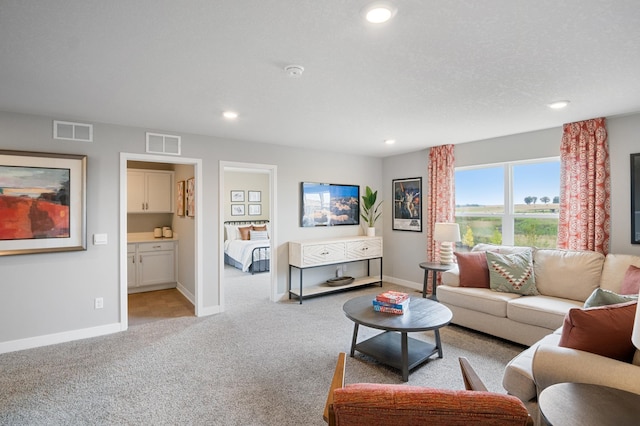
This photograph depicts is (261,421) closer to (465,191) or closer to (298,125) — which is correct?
(298,125)

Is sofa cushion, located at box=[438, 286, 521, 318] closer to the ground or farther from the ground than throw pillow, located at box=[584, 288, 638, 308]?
closer to the ground

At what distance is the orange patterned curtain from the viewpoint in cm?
497

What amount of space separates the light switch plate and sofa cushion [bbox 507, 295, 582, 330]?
441 cm

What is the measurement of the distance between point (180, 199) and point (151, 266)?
1.19m

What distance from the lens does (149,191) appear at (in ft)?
18.6

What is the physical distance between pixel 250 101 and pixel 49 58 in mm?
1404

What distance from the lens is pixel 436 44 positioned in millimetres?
1941

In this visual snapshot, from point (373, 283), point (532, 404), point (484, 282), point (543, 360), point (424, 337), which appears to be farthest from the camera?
point (373, 283)

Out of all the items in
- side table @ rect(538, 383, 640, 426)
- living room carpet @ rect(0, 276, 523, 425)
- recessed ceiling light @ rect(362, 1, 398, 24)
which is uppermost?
recessed ceiling light @ rect(362, 1, 398, 24)

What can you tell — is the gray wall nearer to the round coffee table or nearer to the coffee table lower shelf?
the round coffee table

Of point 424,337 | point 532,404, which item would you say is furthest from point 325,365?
point 532,404

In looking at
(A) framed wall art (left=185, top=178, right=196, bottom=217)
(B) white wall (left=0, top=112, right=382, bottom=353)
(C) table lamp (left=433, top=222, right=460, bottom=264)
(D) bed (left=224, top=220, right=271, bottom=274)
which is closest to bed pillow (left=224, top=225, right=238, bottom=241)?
(D) bed (left=224, top=220, right=271, bottom=274)

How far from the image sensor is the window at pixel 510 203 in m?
4.12

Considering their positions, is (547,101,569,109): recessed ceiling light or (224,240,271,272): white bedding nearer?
(547,101,569,109): recessed ceiling light
